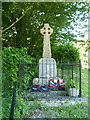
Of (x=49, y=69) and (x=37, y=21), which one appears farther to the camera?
(x=37, y=21)

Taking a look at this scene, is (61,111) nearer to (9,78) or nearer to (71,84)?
(9,78)

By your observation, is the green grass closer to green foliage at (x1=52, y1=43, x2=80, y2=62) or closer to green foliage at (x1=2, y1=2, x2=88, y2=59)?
green foliage at (x1=2, y1=2, x2=88, y2=59)

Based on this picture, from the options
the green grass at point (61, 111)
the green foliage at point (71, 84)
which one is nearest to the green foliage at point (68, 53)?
the green foliage at point (71, 84)

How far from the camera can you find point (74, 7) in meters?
3.56

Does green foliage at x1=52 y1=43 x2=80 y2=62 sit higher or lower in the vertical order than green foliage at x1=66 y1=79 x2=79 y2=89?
higher

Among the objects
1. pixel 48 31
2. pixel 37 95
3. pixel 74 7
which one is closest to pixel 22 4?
pixel 48 31

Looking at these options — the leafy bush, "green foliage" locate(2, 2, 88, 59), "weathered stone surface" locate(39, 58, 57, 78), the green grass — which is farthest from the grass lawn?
"green foliage" locate(2, 2, 88, 59)

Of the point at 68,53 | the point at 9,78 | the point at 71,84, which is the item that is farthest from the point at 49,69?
the point at 68,53

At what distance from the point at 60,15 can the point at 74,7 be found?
1.55ft

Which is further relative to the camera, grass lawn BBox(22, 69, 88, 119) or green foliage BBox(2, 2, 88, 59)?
green foliage BBox(2, 2, 88, 59)

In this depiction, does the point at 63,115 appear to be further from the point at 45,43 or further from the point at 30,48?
the point at 30,48

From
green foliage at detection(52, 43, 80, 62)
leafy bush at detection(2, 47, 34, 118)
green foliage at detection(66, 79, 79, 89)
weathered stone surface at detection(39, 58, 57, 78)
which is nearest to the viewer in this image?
leafy bush at detection(2, 47, 34, 118)

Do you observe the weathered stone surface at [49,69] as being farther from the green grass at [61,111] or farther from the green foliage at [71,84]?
the green grass at [61,111]

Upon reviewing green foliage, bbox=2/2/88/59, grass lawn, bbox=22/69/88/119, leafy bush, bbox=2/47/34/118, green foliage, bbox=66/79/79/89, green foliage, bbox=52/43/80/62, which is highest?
green foliage, bbox=2/2/88/59
